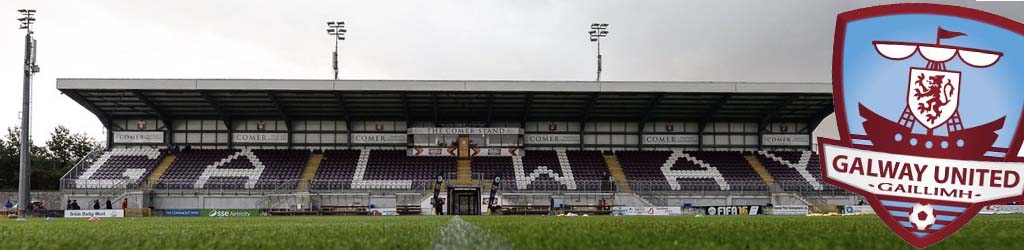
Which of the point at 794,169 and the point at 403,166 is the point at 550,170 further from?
the point at 794,169

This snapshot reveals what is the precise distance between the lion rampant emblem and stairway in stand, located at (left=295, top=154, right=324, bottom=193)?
43416 millimetres

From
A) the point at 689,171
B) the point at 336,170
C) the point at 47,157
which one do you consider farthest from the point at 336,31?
the point at 47,157

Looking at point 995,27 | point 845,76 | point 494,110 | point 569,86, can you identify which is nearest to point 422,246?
point 845,76

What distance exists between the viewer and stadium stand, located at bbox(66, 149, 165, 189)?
147 ft

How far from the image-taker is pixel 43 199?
157ft

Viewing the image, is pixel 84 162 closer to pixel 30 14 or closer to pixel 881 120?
pixel 30 14

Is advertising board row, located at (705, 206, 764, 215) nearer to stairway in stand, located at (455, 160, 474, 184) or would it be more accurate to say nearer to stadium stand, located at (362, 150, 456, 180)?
stairway in stand, located at (455, 160, 474, 184)

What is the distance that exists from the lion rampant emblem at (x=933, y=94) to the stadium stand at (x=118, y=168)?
46081 mm

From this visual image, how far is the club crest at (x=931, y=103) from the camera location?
4578mm

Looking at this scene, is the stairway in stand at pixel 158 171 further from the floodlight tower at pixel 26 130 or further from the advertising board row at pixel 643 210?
the advertising board row at pixel 643 210

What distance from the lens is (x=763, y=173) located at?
49688 mm

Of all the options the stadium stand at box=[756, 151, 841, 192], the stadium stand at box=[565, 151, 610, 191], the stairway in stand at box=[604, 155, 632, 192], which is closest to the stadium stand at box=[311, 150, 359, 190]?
the stadium stand at box=[565, 151, 610, 191]

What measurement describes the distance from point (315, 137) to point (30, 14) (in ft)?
55.9

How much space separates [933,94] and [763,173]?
154 feet
